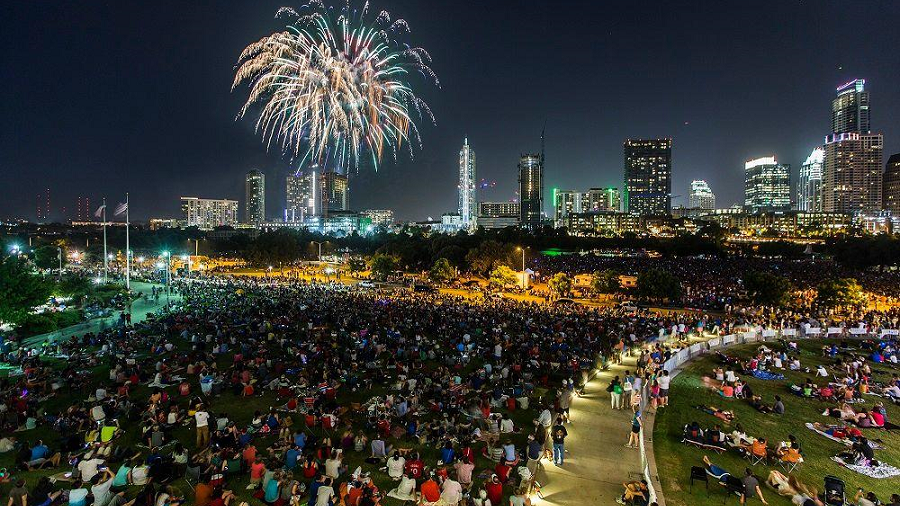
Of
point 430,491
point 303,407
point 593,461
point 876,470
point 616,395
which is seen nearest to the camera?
point 430,491

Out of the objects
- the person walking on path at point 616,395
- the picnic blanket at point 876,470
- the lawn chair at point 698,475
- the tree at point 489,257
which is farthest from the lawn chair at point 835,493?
the tree at point 489,257

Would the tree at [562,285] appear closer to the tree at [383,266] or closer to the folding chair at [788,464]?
the tree at [383,266]

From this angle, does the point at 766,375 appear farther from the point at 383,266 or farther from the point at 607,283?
the point at 383,266

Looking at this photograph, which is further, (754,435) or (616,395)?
(616,395)

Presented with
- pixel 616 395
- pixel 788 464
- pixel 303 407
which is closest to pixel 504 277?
pixel 616 395

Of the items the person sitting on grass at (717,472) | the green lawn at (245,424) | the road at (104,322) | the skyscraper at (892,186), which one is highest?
the skyscraper at (892,186)

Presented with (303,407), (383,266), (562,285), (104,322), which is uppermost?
(383,266)

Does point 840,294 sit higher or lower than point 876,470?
higher
